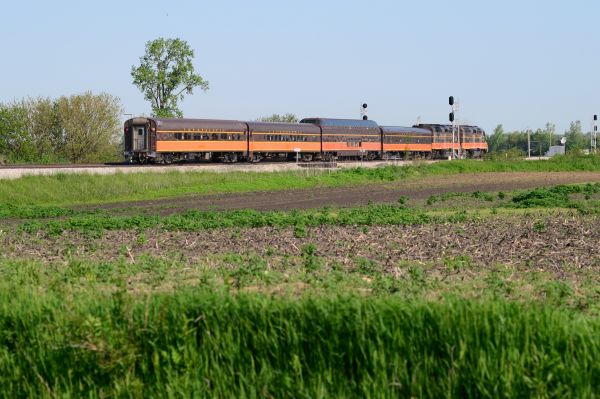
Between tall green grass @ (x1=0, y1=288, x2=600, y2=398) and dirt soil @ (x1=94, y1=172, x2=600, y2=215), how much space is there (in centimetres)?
2210

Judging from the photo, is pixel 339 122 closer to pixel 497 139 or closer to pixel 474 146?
pixel 474 146

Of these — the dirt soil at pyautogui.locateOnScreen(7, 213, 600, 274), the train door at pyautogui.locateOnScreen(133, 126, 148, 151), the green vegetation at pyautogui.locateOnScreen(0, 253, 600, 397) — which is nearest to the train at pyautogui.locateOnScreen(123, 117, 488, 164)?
the train door at pyautogui.locateOnScreen(133, 126, 148, 151)

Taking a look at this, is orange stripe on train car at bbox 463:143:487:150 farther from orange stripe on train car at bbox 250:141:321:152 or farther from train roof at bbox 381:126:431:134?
orange stripe on train car at bbox 250:141:321:152

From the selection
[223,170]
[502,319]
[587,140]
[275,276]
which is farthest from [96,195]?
[587,140]

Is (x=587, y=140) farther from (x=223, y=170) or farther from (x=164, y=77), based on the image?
(x=223, y=170)

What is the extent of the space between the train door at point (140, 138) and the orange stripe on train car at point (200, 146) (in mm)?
1256

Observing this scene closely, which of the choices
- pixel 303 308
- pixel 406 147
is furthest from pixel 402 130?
pixel 303 308

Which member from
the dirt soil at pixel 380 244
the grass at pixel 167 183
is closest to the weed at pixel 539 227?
the dirt soil at pixel 380 244

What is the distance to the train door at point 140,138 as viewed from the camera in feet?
184

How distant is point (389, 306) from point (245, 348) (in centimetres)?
155

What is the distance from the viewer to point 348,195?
134ft

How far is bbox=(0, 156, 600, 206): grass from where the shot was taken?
40781 mm

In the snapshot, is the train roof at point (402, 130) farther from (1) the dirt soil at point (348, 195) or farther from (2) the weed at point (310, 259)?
(2) the weed at point (310, 259)

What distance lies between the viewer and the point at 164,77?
7831 centimetres
